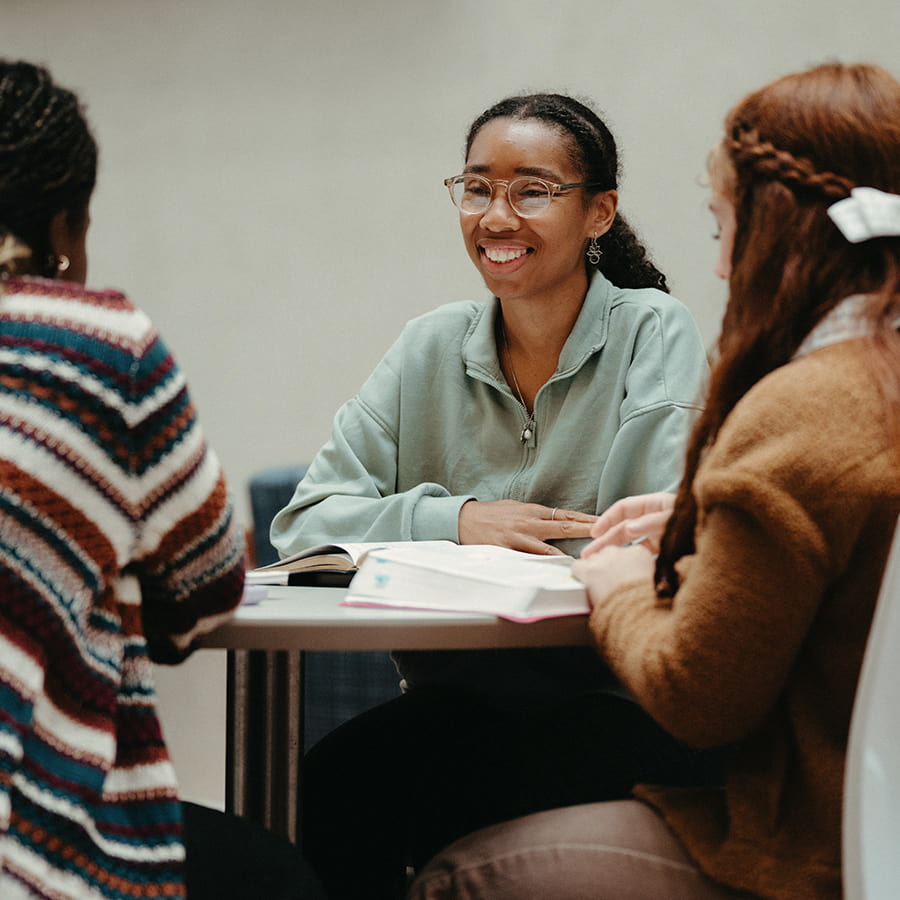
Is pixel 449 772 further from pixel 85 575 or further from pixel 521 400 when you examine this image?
pixel 85 575

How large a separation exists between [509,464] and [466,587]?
79cm

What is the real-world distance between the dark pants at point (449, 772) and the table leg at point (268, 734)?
5.4 inches

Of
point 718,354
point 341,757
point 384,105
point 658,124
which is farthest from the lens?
point 384,105

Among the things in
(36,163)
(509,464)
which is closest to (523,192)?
(509,464)

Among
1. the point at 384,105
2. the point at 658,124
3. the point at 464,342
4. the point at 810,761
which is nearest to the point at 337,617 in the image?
the point at 810,761

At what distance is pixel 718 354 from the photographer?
1.14 meters

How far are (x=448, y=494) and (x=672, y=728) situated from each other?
3.08 ft

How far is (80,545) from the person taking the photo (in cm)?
96

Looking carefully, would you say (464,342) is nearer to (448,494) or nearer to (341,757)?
(448,494)

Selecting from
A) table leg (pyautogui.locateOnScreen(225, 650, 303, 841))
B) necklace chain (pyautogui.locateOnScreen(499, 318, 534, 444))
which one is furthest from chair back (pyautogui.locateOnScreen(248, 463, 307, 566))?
table leg (pyautogui.locateOnScreen(225, 650, 303, 841))

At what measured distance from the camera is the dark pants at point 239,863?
1.10m

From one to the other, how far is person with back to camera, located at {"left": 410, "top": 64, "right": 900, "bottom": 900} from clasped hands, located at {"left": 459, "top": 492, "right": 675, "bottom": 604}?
0.02 meters

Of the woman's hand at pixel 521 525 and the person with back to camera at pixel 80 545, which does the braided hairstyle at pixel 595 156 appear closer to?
the woman's hand at pixel 521 525

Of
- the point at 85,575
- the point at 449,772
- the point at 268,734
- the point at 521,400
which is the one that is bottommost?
the point at 449,772
